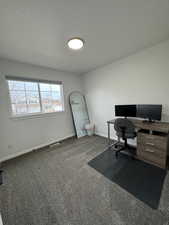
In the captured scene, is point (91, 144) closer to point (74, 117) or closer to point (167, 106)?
point (74, 117)

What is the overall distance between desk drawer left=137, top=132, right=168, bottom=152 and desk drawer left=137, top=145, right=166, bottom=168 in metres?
0.07

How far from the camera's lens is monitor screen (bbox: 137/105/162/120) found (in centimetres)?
206

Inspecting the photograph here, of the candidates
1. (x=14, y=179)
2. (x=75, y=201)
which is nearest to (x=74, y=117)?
(x=14, y=179)

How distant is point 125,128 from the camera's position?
7.27 ft

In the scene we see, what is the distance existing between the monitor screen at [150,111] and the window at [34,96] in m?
2.52

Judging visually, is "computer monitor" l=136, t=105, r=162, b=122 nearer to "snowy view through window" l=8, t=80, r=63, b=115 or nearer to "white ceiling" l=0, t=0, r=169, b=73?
"white ceiling" l=0, t=0, r=169, b=73

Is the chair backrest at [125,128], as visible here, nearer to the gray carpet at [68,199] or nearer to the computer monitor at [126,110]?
the computer monitor at [126,110]

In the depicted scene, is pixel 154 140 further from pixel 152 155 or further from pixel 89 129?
pixel 89 129

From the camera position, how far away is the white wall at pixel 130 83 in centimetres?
215

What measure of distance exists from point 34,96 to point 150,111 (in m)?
3.15

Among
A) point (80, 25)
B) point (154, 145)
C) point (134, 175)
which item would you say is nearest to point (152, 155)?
point (154, 145)

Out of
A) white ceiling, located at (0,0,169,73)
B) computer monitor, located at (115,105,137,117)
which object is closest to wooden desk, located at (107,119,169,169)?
computer monitor, located at (115,105,137,117)

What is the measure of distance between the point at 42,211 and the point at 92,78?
3.67m

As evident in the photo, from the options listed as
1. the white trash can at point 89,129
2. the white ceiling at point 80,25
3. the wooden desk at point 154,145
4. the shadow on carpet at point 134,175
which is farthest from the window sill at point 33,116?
the wooden desk at point 154,145
